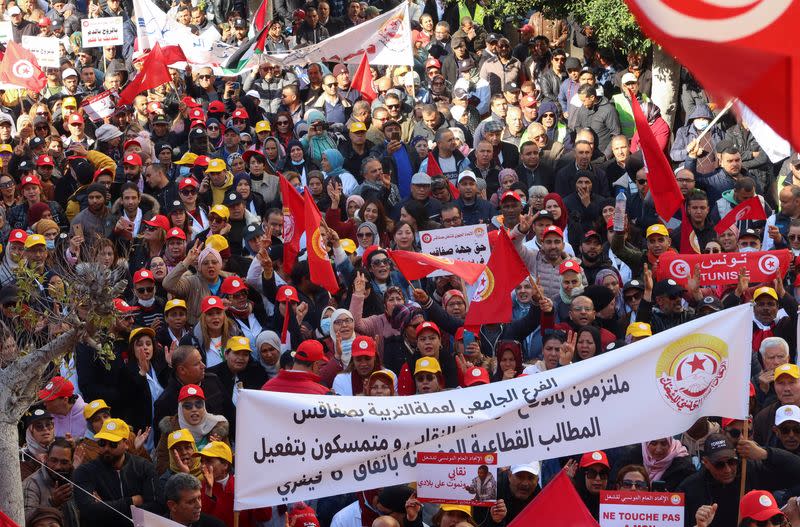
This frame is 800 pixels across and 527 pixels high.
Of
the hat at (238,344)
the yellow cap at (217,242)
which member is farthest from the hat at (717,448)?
the yellow cap at (217,242)

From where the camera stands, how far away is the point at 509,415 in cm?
884

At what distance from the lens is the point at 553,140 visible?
1694 centimetres

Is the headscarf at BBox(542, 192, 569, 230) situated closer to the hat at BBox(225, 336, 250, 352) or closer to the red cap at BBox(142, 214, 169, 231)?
the red cap at BBox(142, 214, 169, 231)

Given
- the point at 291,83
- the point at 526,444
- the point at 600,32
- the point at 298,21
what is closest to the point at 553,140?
the point at 600,32

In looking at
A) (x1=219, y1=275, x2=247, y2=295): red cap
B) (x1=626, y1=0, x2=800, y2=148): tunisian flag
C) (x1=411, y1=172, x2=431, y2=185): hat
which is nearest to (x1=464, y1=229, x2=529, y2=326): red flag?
(x1=219, y1=275, x2=247, y2=295): red cap

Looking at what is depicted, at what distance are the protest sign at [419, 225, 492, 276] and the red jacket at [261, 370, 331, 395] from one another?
2.70 m

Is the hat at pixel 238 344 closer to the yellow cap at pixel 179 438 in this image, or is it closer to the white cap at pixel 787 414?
the yellow cap at pixel 179 438

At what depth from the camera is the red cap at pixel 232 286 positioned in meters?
12.2

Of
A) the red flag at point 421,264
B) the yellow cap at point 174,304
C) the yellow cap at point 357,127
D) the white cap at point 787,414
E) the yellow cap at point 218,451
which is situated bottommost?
the white cap at point 787,414

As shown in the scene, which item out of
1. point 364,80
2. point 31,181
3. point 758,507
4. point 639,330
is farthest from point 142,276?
point 364,80

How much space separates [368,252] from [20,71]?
8625mm

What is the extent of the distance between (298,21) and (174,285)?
10919 millimetres

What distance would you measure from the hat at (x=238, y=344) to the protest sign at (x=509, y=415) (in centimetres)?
245

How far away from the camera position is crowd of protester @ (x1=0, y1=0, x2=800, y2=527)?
9.49 m
